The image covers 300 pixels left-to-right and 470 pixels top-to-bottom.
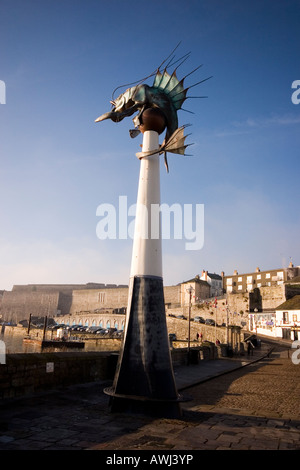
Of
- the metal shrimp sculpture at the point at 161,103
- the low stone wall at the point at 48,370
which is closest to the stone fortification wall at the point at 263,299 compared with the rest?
the low stone wall at the point at 48,370

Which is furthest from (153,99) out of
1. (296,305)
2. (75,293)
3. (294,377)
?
(75,293)

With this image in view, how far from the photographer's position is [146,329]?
7.33 meters

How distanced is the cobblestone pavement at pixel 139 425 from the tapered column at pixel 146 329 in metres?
0.36

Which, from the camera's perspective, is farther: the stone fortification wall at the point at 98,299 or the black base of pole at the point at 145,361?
the stone fortification wall at the point at 98,299

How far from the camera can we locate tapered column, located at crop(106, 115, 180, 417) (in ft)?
22.4

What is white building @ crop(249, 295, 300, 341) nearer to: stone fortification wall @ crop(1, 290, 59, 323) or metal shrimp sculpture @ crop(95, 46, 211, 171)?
metal shrimp sculpture @ crop(95, 46, 211, 171)

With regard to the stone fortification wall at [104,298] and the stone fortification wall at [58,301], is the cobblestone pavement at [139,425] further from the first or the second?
the stone fortification wall at [58,301]

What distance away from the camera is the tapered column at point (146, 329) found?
6832mm

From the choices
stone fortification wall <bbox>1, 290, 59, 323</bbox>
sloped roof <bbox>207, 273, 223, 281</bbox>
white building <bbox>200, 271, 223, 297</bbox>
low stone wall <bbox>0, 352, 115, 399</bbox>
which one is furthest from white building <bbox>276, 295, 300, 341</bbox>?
stone fortification wall <bbox>1, 290, 59, 323</bbox>

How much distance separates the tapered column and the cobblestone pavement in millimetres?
361

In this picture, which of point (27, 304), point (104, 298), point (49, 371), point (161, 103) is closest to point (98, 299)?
point (104, 298)

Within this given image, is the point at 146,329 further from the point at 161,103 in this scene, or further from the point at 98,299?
the point at 98,299

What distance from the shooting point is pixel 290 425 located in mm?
6664

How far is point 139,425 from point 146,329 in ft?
6.30
